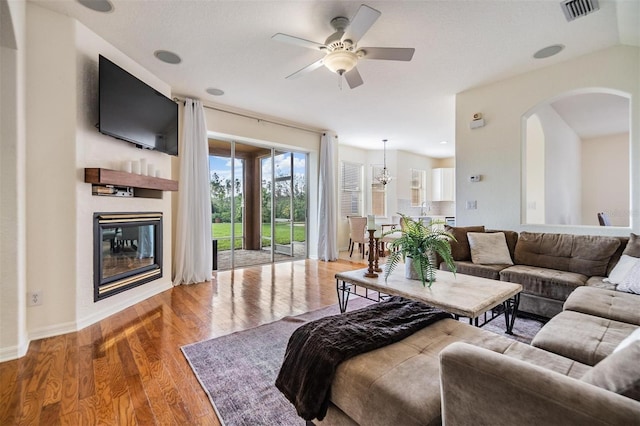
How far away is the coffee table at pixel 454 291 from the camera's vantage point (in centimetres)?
191

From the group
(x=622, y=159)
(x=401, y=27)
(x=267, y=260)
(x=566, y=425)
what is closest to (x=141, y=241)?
(x=267, y=260)

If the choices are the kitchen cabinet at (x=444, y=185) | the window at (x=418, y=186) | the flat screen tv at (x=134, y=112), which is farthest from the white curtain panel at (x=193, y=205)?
the kitchen cabinet at (x=444, y=185)

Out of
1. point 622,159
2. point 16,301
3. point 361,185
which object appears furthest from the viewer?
point 361,185

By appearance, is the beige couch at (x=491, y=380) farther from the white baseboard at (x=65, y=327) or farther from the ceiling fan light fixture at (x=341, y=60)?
the white baseboard at (x=65, y=327)

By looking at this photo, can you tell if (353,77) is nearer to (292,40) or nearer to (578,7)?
(292,40)

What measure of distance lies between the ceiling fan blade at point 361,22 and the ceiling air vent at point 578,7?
5.26 ft

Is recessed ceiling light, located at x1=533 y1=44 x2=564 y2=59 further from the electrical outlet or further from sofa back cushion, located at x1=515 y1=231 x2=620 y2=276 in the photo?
the electrical outlet

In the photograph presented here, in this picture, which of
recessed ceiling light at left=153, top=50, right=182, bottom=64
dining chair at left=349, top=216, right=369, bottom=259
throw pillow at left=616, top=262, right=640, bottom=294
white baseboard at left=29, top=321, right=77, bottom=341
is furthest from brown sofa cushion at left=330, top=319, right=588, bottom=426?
dining chair at left=349, top=216, right=369, bottom=259

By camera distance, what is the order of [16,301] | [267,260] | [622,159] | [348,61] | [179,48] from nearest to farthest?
[16,301] < [348,61] < [179,48] < [267,260] < [622,159]

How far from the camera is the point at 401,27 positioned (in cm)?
263

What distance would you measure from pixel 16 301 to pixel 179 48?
2671 mm

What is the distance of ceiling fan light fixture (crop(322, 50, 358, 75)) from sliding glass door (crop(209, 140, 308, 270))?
2999 mm

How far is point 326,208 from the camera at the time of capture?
620cm

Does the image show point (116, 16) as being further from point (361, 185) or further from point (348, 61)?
point (361, 185)
